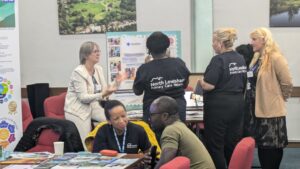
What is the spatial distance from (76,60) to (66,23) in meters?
0.54

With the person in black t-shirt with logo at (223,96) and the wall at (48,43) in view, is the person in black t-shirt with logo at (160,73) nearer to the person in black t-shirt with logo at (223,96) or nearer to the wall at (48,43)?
the person in black t-shirt with logo at (223,96)

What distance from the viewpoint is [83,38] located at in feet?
24.3

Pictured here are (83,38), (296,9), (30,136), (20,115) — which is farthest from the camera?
(83,38)

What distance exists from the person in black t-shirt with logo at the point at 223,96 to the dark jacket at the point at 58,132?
121 cm

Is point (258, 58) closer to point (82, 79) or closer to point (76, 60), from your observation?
point (82, 79)

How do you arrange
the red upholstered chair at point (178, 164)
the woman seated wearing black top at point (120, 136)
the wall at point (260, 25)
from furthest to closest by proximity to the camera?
1. the wall at point (260, 25)
2. the woman seated wearing black top at point (120, 136)
3. the red upholstered chair at point (178, 164)

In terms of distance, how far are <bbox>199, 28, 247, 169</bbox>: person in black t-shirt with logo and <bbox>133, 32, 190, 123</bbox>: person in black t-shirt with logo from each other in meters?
0.38

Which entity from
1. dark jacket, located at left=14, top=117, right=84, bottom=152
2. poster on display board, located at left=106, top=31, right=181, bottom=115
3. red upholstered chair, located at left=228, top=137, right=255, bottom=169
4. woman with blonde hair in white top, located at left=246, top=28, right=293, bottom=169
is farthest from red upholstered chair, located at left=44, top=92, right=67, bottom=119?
red upholstered chair, located at left=228, top=137, right=255, bottom=169

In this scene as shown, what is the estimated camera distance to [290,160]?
6328mm

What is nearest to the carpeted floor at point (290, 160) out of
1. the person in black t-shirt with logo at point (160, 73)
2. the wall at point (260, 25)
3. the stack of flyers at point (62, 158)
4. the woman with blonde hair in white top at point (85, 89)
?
the wall at point (260, 25)

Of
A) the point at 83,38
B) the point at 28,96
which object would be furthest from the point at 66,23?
the point at 28,96

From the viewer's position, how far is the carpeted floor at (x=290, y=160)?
5.98m

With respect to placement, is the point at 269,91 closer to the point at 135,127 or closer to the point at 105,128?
the point at 135,127

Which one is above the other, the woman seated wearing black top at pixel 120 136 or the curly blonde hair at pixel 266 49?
the curly blonde hair at pixel 266 49
